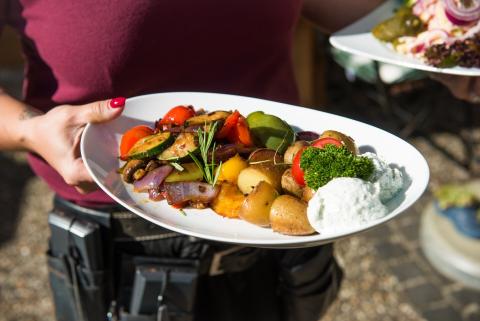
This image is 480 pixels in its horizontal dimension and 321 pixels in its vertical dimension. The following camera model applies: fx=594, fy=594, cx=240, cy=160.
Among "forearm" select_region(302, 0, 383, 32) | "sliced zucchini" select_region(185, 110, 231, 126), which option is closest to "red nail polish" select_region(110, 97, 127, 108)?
"sliced zucchini" select_region(185, 110, 231, 126)

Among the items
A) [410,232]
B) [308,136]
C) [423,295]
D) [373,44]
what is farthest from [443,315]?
[308,136]

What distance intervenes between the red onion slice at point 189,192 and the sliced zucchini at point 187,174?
1.2 inches

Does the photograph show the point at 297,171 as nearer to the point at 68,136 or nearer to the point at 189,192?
the point at 189,192

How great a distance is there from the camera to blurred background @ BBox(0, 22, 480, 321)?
155 inches

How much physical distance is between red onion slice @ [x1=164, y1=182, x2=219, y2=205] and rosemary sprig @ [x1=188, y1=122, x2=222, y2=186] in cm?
3

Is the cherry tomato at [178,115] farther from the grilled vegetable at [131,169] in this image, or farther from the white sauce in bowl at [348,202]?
the white sauce in bowl at [348,202]

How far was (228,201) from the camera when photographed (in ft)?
5.86

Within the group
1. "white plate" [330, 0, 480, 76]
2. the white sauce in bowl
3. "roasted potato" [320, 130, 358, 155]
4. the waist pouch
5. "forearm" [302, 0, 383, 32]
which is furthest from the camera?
"forearm" [302, 0, 383, 32]

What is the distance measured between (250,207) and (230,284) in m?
0.70

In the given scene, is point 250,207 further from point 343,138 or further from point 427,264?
point 427,264

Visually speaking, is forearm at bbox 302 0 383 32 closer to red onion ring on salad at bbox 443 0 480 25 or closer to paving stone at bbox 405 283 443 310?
red onion ring on salad at bbox 443 0 480 25

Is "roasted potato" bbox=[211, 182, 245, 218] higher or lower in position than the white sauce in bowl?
lower

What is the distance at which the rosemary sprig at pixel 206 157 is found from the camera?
183cm

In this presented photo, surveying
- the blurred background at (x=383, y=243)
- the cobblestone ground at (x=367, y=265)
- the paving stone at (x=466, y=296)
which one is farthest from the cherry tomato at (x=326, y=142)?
the paving stone at (x=466, y=296)
